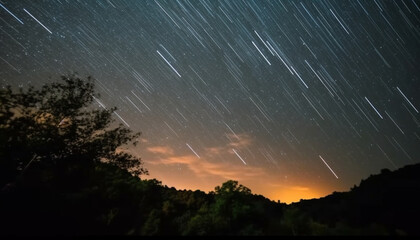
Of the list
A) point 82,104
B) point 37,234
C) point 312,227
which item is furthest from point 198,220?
point 82,104

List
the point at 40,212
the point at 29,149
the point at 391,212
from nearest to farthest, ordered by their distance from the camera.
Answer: the point at 40,212 < the point at 29,149 < the point at 391,212

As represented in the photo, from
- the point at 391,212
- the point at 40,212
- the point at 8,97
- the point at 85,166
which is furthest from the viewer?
the point at 391,212

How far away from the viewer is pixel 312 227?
14.5 metres

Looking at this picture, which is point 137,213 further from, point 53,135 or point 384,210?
point 384,210

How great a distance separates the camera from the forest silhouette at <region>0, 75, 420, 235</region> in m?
16.0

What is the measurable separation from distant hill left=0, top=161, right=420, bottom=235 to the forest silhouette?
0.21 ft

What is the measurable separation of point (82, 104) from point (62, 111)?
166 cm

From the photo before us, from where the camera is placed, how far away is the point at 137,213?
68.1 feet

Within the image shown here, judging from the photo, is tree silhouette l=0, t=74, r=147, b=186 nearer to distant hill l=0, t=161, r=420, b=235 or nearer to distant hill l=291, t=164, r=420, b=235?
distant hill l=0, t=161, r=420, b=235

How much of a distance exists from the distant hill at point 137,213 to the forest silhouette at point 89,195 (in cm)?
6

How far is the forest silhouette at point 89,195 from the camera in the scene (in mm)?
16000

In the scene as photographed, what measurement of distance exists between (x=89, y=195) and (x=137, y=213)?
4233 millimetres

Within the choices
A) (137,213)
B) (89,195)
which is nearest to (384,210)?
(137,213)

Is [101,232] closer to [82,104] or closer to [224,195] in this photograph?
[224,195]
